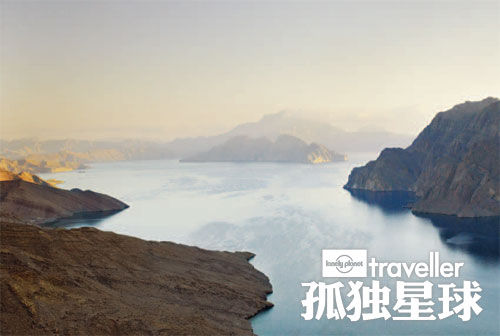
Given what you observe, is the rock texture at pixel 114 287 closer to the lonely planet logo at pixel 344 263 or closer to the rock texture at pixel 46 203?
the lonely planet logo at pixel 344 263

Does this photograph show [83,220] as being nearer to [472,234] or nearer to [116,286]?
[116,286]

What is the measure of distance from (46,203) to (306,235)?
6833cm

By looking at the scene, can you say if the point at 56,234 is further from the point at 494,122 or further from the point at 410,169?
the point at 410,169

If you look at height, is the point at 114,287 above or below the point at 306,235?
above

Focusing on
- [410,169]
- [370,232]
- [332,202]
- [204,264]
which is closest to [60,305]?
[204,264]

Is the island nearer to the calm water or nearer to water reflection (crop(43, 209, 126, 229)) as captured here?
the calm water

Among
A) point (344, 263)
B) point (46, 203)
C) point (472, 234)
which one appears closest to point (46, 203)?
point (46, 203)

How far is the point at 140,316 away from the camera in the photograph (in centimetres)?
2997

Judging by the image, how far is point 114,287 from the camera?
115 ft

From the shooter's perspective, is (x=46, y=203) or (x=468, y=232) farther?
(x=46, y=203)

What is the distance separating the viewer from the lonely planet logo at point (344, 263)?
51.2 m

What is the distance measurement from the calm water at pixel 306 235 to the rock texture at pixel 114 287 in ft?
14.8

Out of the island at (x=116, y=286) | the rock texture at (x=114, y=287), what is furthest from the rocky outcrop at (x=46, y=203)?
the rock texture at (x=114, y=287)

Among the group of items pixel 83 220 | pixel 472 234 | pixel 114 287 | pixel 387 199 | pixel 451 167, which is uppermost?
pixel 451 167
